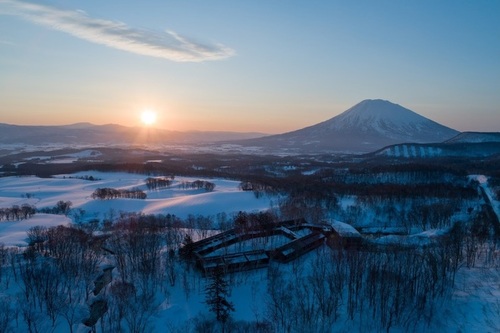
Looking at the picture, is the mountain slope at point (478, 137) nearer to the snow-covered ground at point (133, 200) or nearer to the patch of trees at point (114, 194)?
the snow-covered ground at point (133, 200)

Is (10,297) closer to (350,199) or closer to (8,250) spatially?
(8,250)

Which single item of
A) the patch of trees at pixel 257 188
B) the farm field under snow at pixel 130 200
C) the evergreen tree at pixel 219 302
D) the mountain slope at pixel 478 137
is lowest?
the farm field under snow at pixel 130 200

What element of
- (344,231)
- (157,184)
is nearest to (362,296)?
(344,231)

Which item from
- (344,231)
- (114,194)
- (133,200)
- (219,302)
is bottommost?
(133,200)

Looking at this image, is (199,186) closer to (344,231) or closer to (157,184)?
(157,184)

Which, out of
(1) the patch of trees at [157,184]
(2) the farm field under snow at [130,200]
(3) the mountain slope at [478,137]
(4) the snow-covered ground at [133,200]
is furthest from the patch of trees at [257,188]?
(3) the mountain slope at [478,137]

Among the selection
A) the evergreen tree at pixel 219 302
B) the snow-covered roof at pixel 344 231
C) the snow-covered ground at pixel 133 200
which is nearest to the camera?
the evergreen tree at pixel 219 302

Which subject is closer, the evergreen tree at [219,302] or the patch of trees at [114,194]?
the evergreen tree at [219,302]

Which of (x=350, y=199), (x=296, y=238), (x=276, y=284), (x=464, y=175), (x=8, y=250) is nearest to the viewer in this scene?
(x=276, y=284)

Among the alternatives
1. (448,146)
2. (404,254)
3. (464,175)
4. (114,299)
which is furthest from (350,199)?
(448,146)

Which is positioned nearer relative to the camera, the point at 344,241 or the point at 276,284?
the point at 276,284

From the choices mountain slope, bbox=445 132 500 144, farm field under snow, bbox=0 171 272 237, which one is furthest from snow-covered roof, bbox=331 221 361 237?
mountain slope, bbox=445 132 500 144
